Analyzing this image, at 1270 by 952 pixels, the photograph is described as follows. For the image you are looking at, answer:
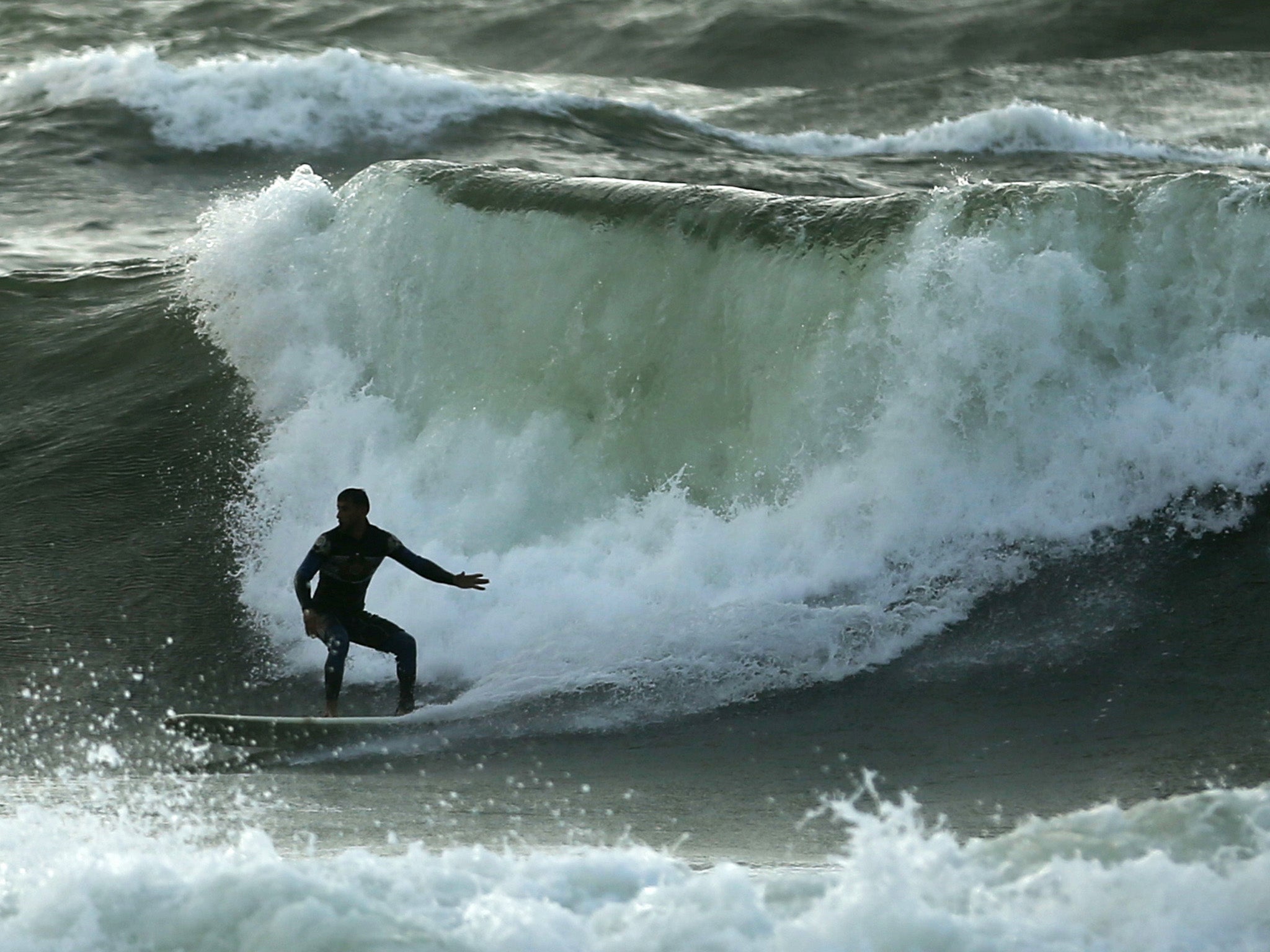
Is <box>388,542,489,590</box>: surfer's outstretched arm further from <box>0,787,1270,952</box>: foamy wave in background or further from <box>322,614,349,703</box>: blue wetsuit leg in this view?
<box>0,787,1270,952</box>: foamy wave in background

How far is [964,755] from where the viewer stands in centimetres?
646

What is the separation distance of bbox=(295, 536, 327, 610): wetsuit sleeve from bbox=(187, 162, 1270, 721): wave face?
3.06ft

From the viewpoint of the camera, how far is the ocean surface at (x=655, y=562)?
4684mm

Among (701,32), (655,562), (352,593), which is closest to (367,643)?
(352,593)

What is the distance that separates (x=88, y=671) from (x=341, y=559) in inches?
69.2

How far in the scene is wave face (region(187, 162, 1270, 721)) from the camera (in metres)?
7.95

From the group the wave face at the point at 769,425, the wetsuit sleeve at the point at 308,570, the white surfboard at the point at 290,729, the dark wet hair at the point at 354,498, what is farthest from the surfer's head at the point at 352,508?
the wave face at the point at 769,425

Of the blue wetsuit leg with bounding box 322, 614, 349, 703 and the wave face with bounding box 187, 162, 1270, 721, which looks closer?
the blue wetsuit leg with bounding box 322, 614, 349, 703

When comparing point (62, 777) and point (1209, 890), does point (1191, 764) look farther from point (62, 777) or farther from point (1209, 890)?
point (62, 777)

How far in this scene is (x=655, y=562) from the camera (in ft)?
27.4

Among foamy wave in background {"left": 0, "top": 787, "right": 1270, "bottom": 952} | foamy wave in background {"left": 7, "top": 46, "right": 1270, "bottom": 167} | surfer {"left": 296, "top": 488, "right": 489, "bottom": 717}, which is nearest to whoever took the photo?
foamy wave in background {"left": 0, "top": 787, "right": 1270, "bottom": 952}

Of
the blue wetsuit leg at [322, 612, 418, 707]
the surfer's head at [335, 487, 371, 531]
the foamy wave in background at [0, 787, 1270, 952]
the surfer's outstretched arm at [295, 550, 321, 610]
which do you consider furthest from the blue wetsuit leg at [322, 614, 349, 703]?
the foamy wave in background at [0, 787, 1270, 952]

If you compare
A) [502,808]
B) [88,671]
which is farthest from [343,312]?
[502,808]

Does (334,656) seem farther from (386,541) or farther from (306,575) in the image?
(386,541)
